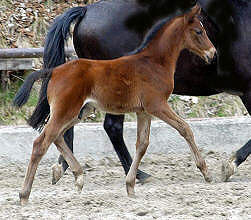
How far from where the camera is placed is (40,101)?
4809 mm

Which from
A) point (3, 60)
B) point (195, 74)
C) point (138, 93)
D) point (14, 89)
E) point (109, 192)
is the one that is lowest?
point (14, 89)

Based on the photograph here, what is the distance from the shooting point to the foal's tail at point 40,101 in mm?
4457

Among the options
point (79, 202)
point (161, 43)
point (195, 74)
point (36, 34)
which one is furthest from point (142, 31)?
point (36, 34)

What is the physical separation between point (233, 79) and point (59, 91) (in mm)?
2011

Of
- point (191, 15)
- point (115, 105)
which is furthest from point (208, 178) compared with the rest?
point (191, 15)

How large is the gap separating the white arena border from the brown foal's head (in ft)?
6.97

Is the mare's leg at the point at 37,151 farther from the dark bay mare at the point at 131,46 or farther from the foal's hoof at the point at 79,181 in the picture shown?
the dark bay mare at the point at 131,46

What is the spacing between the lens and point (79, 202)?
4.38 meters

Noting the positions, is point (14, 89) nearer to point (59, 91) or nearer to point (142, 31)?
point (142, 31)

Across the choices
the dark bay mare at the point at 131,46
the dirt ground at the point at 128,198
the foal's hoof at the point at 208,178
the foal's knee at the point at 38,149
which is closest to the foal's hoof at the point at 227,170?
the dark bay mare at the point at 131,46

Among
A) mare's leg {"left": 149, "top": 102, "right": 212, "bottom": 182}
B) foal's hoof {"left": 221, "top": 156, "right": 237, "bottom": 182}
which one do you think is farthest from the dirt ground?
mare's leg {"left": 149, "top": 102, "right": 212, "bottom": 182}

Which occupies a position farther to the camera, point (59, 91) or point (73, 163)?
point (73, 163)

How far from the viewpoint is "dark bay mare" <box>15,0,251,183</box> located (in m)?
5.58

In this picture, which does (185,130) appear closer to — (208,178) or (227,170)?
(208,178)
